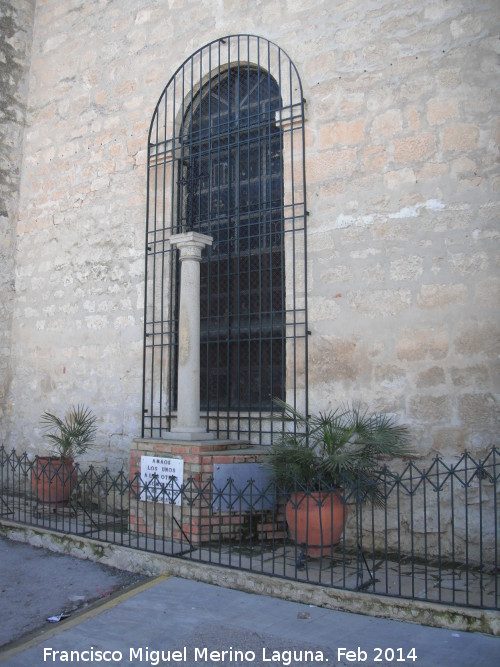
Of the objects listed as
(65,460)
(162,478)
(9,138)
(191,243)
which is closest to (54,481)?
(65,460)

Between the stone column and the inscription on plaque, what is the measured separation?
0.96 ft

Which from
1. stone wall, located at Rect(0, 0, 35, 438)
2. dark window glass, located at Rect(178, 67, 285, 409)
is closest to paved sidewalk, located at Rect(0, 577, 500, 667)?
dark window glass, located at Rect(178, 67, 285, 409)

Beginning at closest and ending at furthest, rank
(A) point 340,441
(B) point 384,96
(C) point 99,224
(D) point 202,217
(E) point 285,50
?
(A) point 340,441 < (B) point 384,96 < (E) point 285,50 < (D) point 202,217 < (C) point 99,224

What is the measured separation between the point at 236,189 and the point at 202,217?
59cm

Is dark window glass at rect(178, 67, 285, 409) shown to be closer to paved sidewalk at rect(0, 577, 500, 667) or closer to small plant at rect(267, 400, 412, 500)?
small plant at rect(267, 400, 412, 500)

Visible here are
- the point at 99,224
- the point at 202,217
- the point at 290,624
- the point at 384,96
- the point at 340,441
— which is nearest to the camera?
the point at 290,624

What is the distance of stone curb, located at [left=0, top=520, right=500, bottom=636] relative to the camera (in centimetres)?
382

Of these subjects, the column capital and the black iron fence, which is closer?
the black iron fence

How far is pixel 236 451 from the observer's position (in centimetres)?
575

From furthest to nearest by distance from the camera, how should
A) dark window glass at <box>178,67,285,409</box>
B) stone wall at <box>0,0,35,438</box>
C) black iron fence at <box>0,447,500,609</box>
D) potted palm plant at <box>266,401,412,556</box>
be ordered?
stone wall at <box>0,0,35,438</box> < dark window glass at <box>178,67,285,409</box> < potted palm plant at <box>266,401,412,556</box> < black iron fence at <box>0,447,500,609</box>

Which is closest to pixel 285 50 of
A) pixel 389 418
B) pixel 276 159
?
pixel 276 159

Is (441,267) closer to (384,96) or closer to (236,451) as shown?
(384,96)

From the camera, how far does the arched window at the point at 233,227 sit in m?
6.43

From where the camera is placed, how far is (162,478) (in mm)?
5766
